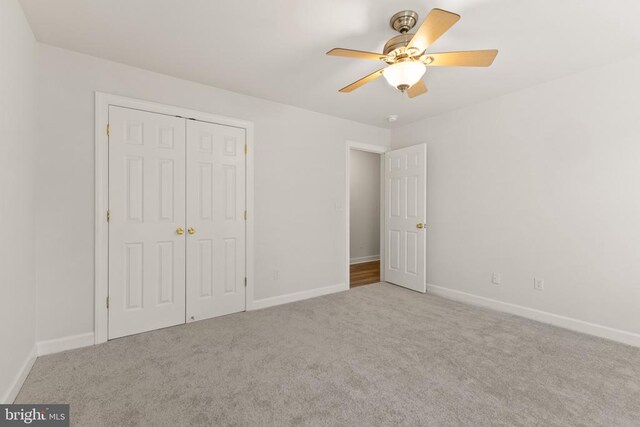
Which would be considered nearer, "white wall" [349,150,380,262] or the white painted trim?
the white painted trim

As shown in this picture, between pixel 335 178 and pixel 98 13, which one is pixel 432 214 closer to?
pixel 335 178

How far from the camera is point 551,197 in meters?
3.00

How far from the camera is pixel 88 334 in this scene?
2482mm

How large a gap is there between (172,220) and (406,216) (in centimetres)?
312

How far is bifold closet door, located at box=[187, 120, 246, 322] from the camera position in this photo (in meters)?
2.99

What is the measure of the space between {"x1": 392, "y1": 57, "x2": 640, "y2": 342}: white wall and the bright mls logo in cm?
394

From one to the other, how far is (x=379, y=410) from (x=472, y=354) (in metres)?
1.10

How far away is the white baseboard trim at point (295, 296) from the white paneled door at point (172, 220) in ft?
0.71

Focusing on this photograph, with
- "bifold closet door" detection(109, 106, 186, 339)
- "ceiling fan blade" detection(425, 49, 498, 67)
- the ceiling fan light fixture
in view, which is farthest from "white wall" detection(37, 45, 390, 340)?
"ceiling fan blade" detection(425, 49, 498, 67)

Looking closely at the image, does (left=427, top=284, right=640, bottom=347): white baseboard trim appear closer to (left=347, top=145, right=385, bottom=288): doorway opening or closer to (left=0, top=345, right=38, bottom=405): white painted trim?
(left=347, top=145, right=385, bottom=288): doorway opening

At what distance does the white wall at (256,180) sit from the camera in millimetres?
2361

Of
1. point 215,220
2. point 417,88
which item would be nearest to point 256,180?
point 215,220

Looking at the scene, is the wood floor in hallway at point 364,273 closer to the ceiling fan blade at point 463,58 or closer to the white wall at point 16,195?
the ceiling fan blade at point 463,58

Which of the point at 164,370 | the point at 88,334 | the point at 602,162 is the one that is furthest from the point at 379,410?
the point at 602,162
